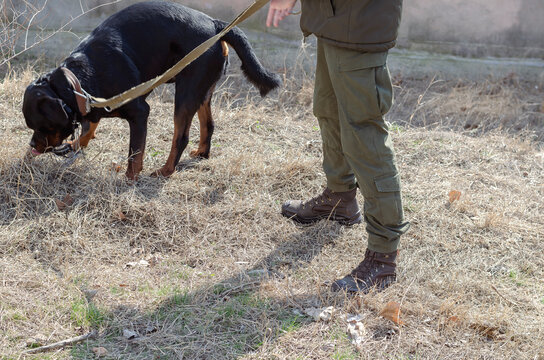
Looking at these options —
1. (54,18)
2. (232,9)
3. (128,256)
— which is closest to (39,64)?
(54,18)

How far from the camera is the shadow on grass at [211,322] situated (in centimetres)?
243

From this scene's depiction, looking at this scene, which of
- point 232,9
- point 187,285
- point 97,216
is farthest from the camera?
point 232,9

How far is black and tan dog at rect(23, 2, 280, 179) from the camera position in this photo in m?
3.69

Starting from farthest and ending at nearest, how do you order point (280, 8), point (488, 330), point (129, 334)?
1. point (280, 8)
2. point (488, 330)
3. point (129, 334)

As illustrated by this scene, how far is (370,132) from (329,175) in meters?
0.70

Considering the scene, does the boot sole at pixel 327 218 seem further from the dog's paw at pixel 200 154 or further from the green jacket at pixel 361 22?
the green jacket at pixel 361 22

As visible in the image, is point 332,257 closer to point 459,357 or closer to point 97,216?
point 459,357

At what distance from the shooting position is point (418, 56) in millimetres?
7016

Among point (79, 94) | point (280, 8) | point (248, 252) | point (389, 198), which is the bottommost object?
point (248, 252)

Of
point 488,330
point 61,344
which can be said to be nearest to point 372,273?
point 488,330

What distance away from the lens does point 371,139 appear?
2662 mm

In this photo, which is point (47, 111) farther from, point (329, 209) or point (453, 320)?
point (453, 320)

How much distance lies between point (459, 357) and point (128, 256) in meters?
1.84

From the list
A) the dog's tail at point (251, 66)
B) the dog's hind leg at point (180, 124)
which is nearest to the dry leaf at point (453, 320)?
the dog's tail at point (251, 66)
